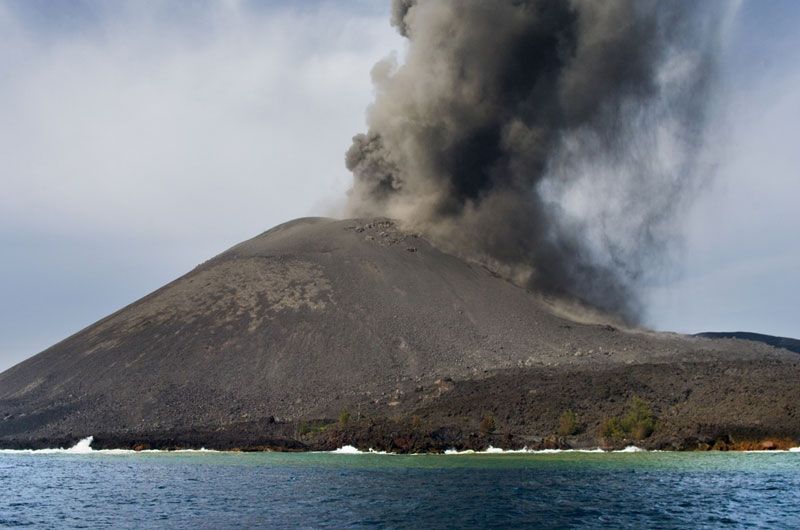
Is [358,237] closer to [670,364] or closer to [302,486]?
[670,364]

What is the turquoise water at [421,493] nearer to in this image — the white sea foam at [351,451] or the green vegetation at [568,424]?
the white sea foam at [351,451]

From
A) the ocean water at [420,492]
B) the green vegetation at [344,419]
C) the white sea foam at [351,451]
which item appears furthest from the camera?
the green vegetation at [344,419]

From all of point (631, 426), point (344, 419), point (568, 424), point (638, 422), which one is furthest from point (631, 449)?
point (344, 419)

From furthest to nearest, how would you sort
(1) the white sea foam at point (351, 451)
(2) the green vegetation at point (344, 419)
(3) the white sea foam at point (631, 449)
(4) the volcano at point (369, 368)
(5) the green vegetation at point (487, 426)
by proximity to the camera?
1. (2) the green vegetation at point (344, 419)
2. (4) the volcano at point (369, 368)
3. (5) the green vegetation at point (487, 426)
4. (1) the white sea foam at point (351, 451)
5. (3) the white sea foam at point (631, 449)

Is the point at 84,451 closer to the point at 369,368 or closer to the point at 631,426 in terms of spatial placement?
the point at 369,368

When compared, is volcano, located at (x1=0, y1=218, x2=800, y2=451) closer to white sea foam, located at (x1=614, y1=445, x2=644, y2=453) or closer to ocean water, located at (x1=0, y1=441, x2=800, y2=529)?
white sea foam, located at (x1=614, y1=445, x2=644, y2=453)

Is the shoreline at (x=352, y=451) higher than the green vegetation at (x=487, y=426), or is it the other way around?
the green vegetation at (x=487, y=426)

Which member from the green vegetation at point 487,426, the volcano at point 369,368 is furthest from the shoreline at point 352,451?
the green vegetation at point 487,426

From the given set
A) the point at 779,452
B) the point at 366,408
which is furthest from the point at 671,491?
the point at 366,408
